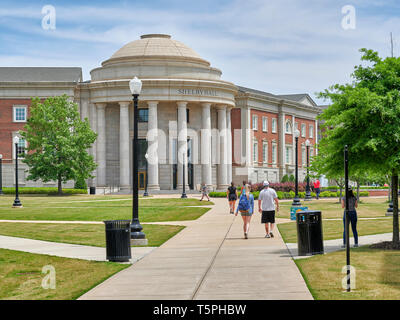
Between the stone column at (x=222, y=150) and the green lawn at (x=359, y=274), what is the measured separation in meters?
57.0

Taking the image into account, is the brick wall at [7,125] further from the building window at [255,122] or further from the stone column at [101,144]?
the building window at [255,122]

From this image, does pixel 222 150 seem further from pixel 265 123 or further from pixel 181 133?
pixel 265 123

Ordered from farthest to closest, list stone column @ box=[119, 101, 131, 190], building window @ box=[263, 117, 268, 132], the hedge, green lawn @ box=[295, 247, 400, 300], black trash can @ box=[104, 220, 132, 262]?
building window @ box=[263, 117, 268, 132]
stone column @ box=[119, 101, 131, 190]
the hedge
black trash can @ box=[104, 220, 132, 262]
green lawn @ box=[295, 247, 400, 300]

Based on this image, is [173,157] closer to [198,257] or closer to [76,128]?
[76,128]

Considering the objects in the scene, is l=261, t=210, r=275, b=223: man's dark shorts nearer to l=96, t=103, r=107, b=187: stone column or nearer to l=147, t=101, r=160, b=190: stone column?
l=147, t=101, r=160, b=190: stone column

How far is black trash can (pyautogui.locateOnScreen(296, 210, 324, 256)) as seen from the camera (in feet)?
53.3

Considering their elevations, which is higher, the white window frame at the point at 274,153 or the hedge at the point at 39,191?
the white window frame at the point at 274,153

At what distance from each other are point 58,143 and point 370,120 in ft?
153

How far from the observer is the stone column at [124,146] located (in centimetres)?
6956

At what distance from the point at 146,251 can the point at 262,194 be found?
5.34 m

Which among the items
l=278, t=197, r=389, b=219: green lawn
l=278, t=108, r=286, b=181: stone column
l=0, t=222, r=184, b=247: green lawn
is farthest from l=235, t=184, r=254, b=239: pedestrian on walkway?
l=278, t=108, r=286, b=181: stone column

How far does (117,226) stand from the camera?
15867 millimetres

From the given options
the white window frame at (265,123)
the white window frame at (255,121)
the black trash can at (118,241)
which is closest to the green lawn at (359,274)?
the black trash can at (118,241)

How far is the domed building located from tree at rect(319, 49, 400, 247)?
50.4 metres
